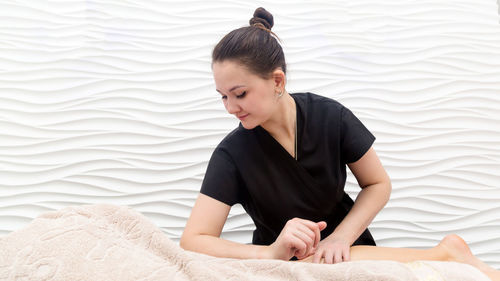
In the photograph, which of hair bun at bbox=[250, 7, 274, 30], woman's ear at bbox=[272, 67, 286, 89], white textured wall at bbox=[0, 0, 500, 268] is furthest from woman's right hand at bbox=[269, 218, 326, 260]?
white textured wall at bbox=[0, 0, 500, 268]

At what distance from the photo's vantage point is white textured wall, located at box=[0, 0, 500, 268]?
139 centimetres

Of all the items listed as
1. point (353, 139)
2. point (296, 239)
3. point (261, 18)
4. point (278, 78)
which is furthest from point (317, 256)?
point (261, 18)

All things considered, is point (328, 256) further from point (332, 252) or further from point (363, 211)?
point (363, 211)

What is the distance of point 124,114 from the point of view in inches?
55.2

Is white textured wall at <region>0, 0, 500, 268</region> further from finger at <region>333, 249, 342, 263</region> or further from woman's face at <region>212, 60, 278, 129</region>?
finger at <region>333, 249, 342, 263</region>

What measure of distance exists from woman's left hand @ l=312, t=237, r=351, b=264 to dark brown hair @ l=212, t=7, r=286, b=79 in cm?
44

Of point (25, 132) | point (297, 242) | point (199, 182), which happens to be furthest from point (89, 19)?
point (297, 242)

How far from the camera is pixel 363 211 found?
37.5 inches

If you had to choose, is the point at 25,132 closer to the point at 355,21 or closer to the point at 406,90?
the point at 355,21

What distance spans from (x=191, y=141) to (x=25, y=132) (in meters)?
0.66

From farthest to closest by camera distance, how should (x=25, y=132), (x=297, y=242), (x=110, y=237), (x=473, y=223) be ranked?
(x=473, y=223)
(x=25, y=132)
(x=297, y=242)
(x=110, y=237)

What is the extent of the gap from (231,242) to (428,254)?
0.46 m

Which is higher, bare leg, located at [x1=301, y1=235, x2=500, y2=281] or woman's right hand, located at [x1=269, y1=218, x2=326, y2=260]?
woman's right hand, located at [x1=269, y1=218, x2=326, y2=260]

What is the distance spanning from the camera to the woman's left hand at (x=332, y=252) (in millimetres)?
794
